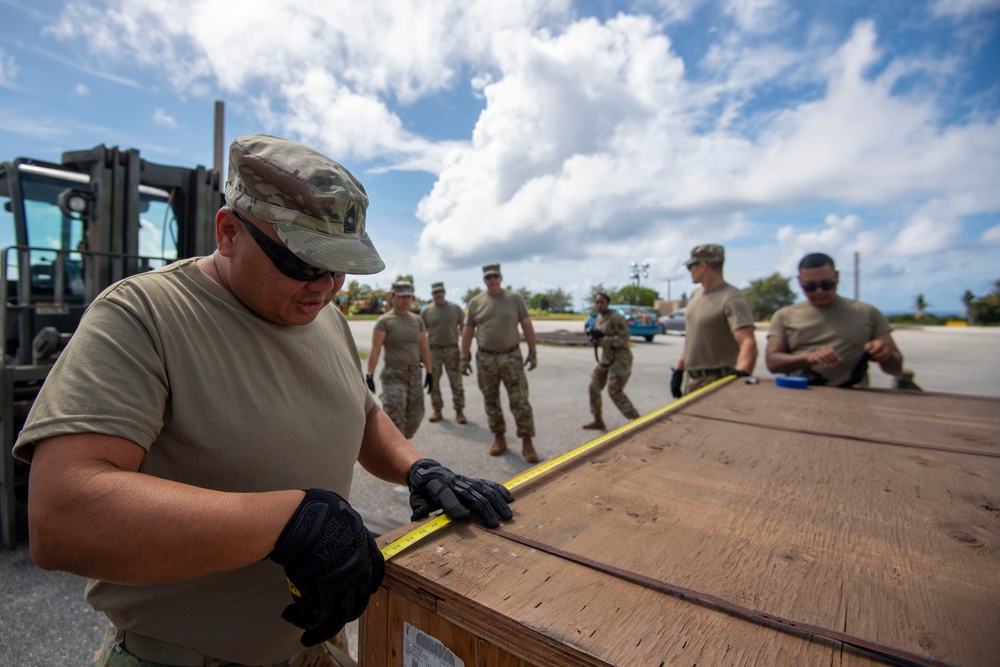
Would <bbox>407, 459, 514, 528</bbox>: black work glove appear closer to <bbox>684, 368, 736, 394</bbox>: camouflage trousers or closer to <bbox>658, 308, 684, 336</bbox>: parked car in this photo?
<bbox>684, 368, 736, 394</bbox>: camouflage trousers

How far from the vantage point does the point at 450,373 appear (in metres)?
7.00

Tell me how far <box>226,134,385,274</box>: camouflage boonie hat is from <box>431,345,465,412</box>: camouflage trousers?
18.7 feet

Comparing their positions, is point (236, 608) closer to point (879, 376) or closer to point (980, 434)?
point (980, 434)

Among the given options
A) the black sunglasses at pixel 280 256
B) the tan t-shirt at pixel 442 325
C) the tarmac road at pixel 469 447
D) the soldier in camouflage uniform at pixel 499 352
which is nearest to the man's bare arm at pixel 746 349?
the tarmac road at pixel 469 447

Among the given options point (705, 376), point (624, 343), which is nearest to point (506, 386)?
point (624, 343)

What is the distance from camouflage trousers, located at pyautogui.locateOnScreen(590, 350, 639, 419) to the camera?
629 centimetres

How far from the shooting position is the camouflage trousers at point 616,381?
6.29 meters

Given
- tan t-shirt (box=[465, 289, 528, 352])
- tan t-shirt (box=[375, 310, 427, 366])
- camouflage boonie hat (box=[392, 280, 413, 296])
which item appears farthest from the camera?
tan t-shirt (box=[465, 289, 528, 352])

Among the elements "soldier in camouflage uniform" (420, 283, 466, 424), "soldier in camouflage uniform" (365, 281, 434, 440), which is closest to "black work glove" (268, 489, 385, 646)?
"soldier in camouflage uniform" (365, 281, 434, 440)

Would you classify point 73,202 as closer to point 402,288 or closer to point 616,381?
point 402,288

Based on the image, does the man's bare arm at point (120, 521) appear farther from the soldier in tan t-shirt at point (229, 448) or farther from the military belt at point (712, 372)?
the military belt at point (712, 372)

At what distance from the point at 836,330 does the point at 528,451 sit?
287 centimetres

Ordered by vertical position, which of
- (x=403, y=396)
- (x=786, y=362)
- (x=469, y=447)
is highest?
(x=786, y=362)

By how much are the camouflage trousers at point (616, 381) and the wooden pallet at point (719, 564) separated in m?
4.51
